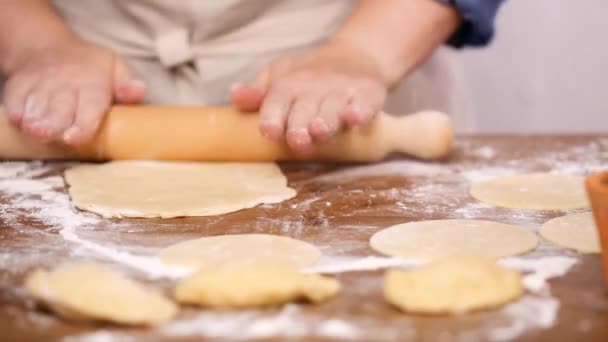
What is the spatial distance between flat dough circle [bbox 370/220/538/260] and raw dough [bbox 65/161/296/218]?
0.25 m

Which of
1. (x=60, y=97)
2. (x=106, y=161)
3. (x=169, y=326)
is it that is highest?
(x=60, y=97)

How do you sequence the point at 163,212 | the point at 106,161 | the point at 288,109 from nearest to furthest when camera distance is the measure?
the point at 163,212, the point at 288,109, the point at 106,161

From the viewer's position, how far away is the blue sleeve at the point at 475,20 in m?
1.55

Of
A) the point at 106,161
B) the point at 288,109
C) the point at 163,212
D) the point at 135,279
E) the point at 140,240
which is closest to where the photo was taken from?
the point at 135,279

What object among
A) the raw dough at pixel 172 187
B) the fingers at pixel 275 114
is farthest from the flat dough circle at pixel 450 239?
the fingers at pixel 275 114

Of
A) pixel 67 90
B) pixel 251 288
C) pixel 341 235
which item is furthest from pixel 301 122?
pixel 251 288

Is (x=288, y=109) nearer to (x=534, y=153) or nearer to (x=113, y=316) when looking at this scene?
(x=534, y=153)

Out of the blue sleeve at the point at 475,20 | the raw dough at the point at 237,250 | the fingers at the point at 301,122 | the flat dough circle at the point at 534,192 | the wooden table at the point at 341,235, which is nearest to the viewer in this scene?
the wooden table at the point at 341,235

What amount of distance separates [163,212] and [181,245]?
0.51 feet

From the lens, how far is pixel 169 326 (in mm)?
725

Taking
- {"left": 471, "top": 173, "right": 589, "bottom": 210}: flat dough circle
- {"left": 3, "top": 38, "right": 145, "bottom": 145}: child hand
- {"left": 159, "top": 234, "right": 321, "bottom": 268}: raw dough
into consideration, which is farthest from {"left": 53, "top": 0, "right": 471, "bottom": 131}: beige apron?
{"left": 159, "top": 234, "right": 321, "bottom": 268}: raw dough

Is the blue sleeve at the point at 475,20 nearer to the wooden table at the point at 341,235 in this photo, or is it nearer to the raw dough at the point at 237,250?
the wooden table at the point at 341,235

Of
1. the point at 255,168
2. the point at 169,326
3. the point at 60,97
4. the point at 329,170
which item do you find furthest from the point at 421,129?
the point at 169,326

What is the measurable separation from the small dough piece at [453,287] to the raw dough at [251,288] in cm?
7
